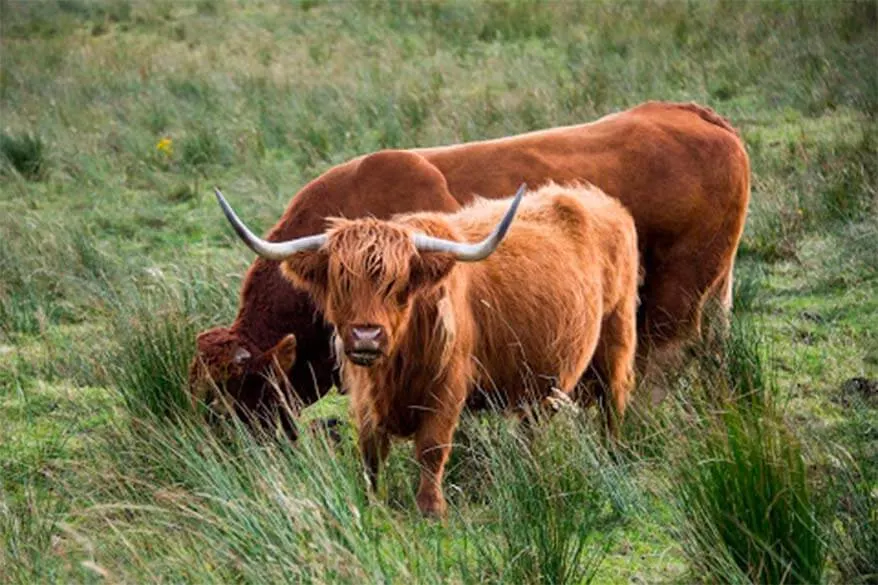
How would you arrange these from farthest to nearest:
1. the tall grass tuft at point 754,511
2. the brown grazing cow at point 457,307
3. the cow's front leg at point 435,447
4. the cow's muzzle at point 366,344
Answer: the cow's front leg at point 435,447 < the brown grazing cow at point 457,307 < the cow's muzzle at point 366,344 < the tall grass tuft at point 754,511

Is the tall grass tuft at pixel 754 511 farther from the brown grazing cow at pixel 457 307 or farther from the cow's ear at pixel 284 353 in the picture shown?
the cow's ear at pixel 284 353

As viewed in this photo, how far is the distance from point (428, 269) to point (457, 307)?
1.04 feet

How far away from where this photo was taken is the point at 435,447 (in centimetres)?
498

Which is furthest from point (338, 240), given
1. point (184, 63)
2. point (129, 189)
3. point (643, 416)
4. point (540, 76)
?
point (184, 63)

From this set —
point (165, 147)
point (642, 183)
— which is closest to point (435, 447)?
point (642, 183)

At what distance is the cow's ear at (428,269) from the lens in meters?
4.86

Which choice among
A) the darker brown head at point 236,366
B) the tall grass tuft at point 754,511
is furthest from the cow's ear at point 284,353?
the tall grass tuft at point 754,511

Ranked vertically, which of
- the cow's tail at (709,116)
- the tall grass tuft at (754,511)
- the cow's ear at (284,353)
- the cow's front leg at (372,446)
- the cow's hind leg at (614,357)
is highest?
the tall grass tuft at (754,511)

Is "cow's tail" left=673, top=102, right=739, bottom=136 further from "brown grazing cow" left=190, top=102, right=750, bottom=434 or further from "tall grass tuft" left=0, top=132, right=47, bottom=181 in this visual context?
"tall grass tuft" left=0, top=132, right=47, bottom=181

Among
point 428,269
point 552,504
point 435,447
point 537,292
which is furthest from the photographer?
point 537,292

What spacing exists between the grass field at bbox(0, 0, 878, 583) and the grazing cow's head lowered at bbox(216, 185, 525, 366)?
1.29 feet

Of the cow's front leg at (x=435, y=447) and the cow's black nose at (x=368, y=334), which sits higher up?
the cow's black nose at (x=368, y=334)

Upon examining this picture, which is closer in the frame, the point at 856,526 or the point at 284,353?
the point at 856,526

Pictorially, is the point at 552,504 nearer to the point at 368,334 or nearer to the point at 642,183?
the point at 368,334
